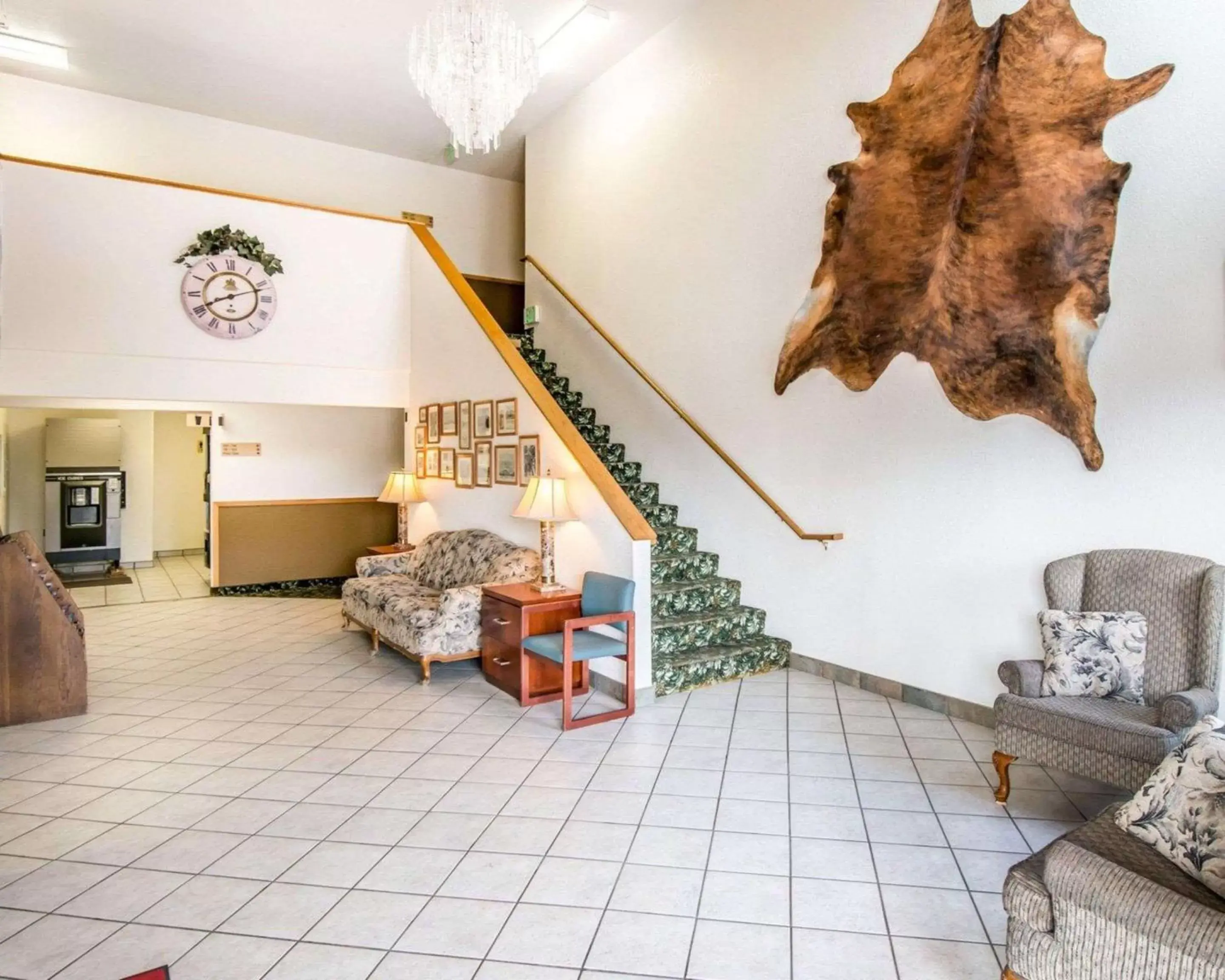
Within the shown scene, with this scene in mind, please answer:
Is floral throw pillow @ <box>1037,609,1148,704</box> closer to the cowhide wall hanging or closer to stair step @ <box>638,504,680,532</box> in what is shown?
the cowhide wall hanging

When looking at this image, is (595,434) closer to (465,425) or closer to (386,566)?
(465,425)

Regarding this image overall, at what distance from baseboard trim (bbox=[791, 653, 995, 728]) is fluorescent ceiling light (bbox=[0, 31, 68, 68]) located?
807cm

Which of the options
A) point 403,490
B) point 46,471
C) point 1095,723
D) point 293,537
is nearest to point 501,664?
point 403,490

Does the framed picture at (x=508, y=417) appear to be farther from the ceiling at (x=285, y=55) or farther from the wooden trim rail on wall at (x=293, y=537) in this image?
the wooden trim rail on wall at (x=293, y=537)

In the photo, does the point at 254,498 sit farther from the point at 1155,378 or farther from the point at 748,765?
the point at 1155,378

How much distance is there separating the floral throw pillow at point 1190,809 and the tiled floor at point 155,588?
841 centimetres

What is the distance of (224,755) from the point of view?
12.7 ft

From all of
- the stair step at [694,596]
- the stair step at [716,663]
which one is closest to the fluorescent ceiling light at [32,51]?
the stair step at [694,596]

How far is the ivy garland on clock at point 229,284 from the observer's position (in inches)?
249

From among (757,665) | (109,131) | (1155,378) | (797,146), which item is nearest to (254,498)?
(109,131)

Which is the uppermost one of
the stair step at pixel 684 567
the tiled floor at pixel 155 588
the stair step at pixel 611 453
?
the stair step at pixel 611 453

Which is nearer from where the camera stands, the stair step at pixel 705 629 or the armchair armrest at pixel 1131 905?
the armchair armrest at pixel 1131 905

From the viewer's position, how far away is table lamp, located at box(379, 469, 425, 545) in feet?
24.0

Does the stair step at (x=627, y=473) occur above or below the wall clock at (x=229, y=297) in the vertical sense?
below
